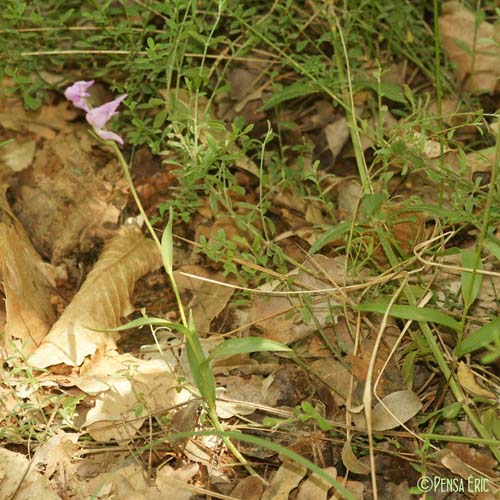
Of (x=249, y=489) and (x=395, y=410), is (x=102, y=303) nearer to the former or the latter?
(x=249, y=489)

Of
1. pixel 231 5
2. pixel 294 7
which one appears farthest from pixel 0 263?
pixel 294 7

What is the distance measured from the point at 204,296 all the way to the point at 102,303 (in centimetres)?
36

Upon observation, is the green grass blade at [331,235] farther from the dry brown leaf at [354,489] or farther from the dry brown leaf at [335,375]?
the dry brown leaf at [354,489]

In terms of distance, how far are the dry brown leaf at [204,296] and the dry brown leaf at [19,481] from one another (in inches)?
28.0

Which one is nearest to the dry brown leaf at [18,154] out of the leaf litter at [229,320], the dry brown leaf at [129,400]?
the leaf litter at [229,320]

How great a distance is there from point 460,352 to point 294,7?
158 cm

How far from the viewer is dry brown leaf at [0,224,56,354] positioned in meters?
2.30

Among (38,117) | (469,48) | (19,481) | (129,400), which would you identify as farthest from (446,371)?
(38,117)

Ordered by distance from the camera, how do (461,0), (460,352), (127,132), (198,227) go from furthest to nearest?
(461,0) < (127,132) < (198,227) < (460,352)

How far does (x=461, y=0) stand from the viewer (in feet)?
10.5

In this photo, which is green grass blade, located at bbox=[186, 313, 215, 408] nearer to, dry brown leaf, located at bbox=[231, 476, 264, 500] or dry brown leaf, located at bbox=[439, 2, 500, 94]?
dry brown leaf, located at bbox=[231, 476, 264, 500]

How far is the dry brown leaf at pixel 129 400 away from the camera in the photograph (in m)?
2.12

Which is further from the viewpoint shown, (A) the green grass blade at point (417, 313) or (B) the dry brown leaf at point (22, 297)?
(B) the dry brown leaf at point (22, 297)

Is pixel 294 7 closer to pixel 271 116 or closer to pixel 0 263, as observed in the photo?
pixel 271 116
